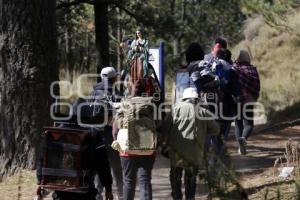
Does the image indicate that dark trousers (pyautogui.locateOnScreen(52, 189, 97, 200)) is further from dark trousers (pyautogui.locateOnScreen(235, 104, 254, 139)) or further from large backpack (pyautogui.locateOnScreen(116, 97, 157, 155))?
dark trousers (pyautogui.locateOnScreen(235, 104, 254, 139))

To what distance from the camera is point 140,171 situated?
6.72 m

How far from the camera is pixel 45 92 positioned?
9.67 metres

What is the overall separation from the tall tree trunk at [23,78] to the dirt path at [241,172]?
38cm

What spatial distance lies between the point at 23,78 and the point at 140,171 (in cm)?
341

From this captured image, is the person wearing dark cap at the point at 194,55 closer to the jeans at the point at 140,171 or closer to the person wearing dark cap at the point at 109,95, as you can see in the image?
the person wearing dark cap at the point at 109,95

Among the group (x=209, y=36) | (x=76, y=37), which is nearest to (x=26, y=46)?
(x=76, y=37)

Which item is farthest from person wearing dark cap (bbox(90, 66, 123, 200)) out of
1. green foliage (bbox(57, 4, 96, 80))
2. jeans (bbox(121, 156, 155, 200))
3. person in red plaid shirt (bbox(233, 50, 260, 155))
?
green foliage (bbox(57, 4, 96, 80))

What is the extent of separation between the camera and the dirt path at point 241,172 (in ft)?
27.0

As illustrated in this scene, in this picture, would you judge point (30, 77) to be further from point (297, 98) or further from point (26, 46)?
point (297, 98)

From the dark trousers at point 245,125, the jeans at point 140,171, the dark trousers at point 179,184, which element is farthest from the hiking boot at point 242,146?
the jeans at point 140,171

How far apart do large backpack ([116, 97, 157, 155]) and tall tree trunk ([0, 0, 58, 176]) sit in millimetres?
3292

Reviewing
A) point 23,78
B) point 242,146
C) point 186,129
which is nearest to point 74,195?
point 186,129

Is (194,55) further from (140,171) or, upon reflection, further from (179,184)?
(140,171)

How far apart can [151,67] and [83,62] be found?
18028 mm
